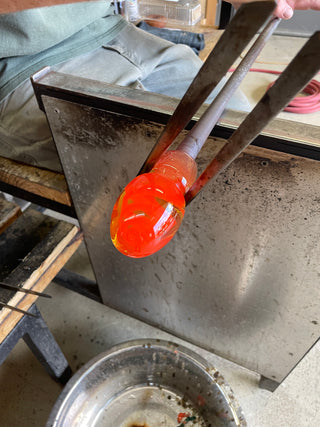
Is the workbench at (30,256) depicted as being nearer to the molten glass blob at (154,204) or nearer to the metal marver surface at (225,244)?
the metal marver surface at (225,244)

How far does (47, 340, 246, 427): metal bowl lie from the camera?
2.34ft

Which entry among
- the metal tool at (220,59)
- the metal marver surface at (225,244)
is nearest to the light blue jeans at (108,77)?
the metal marver surface at (225,244)

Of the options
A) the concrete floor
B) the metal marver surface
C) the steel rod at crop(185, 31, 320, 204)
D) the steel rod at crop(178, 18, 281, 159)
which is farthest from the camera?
the concrete floor

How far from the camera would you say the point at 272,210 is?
491mm

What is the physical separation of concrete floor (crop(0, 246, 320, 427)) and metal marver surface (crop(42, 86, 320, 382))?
9 centimetres

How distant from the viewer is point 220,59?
0.28 meters

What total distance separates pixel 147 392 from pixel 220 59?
33.5 inches

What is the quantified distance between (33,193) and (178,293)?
436 millimetres

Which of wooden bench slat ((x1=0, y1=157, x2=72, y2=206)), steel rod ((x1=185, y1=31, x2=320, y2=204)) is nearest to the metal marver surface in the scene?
wooden bench slat ((x1=0, y1=157, x2=72, y2=206))

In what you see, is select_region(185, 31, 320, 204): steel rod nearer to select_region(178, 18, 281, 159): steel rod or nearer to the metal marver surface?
select_region(178, 18, 281, 159): steel rod

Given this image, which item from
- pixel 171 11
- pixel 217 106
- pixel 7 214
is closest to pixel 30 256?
pixel 7 214

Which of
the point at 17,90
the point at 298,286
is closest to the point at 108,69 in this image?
the point at 17,90

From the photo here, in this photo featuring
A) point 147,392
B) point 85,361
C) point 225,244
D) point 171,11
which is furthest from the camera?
point 171,11

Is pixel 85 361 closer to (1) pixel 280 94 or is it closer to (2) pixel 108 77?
(2) pixel 108 77
